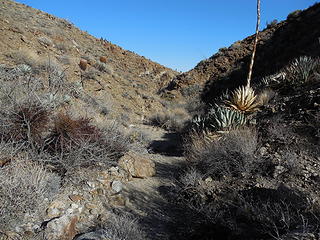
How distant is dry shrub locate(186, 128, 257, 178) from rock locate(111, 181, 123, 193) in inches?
61.5

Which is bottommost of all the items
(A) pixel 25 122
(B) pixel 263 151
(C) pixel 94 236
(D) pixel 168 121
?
(C) pixel 94 236

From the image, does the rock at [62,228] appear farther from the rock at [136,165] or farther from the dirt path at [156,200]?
the rock at [136,165]

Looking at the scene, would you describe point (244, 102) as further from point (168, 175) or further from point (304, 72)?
point (168, 175)

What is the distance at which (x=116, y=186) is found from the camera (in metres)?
4.62

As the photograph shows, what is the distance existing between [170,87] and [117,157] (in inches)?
621

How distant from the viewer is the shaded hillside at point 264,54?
50.9ft

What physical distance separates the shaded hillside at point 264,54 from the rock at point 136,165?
→ 11353 millimetres

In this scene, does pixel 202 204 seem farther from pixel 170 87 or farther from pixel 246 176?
pixel 170 87

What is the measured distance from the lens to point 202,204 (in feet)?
13.6

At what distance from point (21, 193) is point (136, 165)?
102 inches

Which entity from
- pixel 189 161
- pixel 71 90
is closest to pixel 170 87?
pixel 71 90

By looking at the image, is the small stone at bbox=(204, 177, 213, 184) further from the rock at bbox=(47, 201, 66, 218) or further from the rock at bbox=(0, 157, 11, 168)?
the rock at bbox=(0, 157, 11, 168)

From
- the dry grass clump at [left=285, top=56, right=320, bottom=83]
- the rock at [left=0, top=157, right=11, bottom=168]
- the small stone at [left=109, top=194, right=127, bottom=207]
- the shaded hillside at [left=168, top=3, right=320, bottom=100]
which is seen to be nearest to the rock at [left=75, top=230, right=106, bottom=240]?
the small stone at [left=109, top=194, right=127, bottom=207]

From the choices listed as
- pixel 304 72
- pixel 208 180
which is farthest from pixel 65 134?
pixel 304 72
